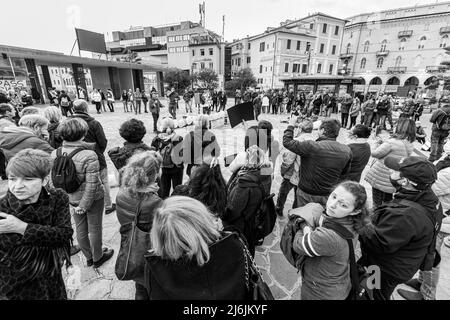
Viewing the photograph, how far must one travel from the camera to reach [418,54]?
1640 inches

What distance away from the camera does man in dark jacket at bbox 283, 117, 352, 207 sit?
2703 mm

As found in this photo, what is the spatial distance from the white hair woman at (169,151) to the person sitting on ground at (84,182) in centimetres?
118

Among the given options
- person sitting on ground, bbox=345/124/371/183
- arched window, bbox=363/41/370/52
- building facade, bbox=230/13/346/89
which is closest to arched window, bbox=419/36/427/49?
arched window, bbox=363/41/370/52

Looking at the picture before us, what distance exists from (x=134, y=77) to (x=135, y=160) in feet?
89.8

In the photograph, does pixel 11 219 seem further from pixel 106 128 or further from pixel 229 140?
pixel 106 128

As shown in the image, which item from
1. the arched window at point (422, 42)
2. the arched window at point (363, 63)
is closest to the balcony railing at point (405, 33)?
the arched window at point (422, 42)

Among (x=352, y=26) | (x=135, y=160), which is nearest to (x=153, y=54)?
(x=352, y=26)

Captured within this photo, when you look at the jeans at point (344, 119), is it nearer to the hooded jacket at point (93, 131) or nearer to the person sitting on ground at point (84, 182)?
the hooded jacket at point (93, 131)

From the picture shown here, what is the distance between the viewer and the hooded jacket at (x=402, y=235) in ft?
5.33

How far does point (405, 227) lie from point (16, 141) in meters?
4.23

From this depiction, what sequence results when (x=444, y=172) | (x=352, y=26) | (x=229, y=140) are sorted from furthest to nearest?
(x=352, y=26) < (x=229, y=140) < (x=444, y=172)

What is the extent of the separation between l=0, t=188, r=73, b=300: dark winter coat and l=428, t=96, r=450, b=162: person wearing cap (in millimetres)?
8565

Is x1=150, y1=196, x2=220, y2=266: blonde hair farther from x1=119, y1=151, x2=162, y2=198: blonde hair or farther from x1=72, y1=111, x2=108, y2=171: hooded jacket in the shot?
x1=72, y1=111, x2=108, y2=171: hooded jacket

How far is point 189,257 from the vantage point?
119 centimetres
